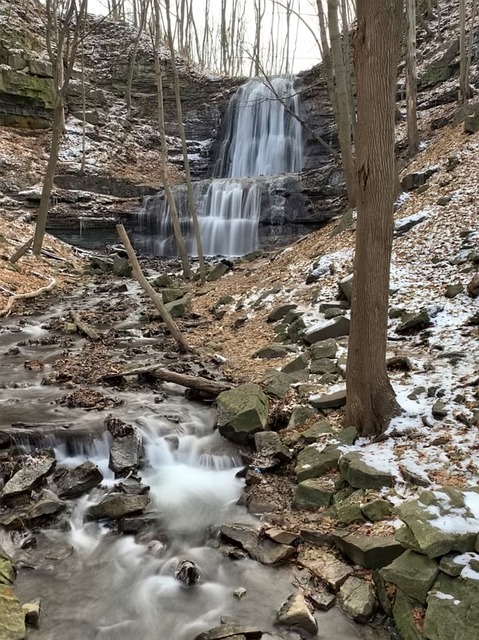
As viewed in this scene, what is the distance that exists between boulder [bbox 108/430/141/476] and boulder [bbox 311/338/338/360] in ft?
9.07

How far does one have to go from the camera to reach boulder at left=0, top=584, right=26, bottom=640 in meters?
2.99

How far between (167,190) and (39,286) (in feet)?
15.2

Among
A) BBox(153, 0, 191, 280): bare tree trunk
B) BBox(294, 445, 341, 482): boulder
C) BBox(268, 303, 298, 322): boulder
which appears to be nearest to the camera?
BBox(294, 445, 341, 482): boulder

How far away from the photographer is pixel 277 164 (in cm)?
2472

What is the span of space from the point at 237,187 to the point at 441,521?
19664 mm

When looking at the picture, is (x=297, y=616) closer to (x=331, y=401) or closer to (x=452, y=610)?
(x=452, y=610)

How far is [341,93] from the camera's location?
12.0m

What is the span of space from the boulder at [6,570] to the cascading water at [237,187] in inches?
652

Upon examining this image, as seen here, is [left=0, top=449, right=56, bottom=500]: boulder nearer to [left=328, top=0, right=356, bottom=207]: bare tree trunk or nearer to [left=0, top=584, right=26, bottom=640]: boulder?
[left=0, top=584, right=26, bottom=640]: boulder

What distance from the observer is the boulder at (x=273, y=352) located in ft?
24.9

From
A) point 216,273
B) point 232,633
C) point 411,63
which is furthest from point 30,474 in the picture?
point 411,63

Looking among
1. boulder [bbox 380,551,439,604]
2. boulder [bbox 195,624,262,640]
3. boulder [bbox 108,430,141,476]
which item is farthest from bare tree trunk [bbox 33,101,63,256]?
boulder [bbox 380,551,439,604]

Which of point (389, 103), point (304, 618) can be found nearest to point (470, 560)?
point (304, 618)

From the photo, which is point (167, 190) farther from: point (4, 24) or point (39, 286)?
point (4, 24)
